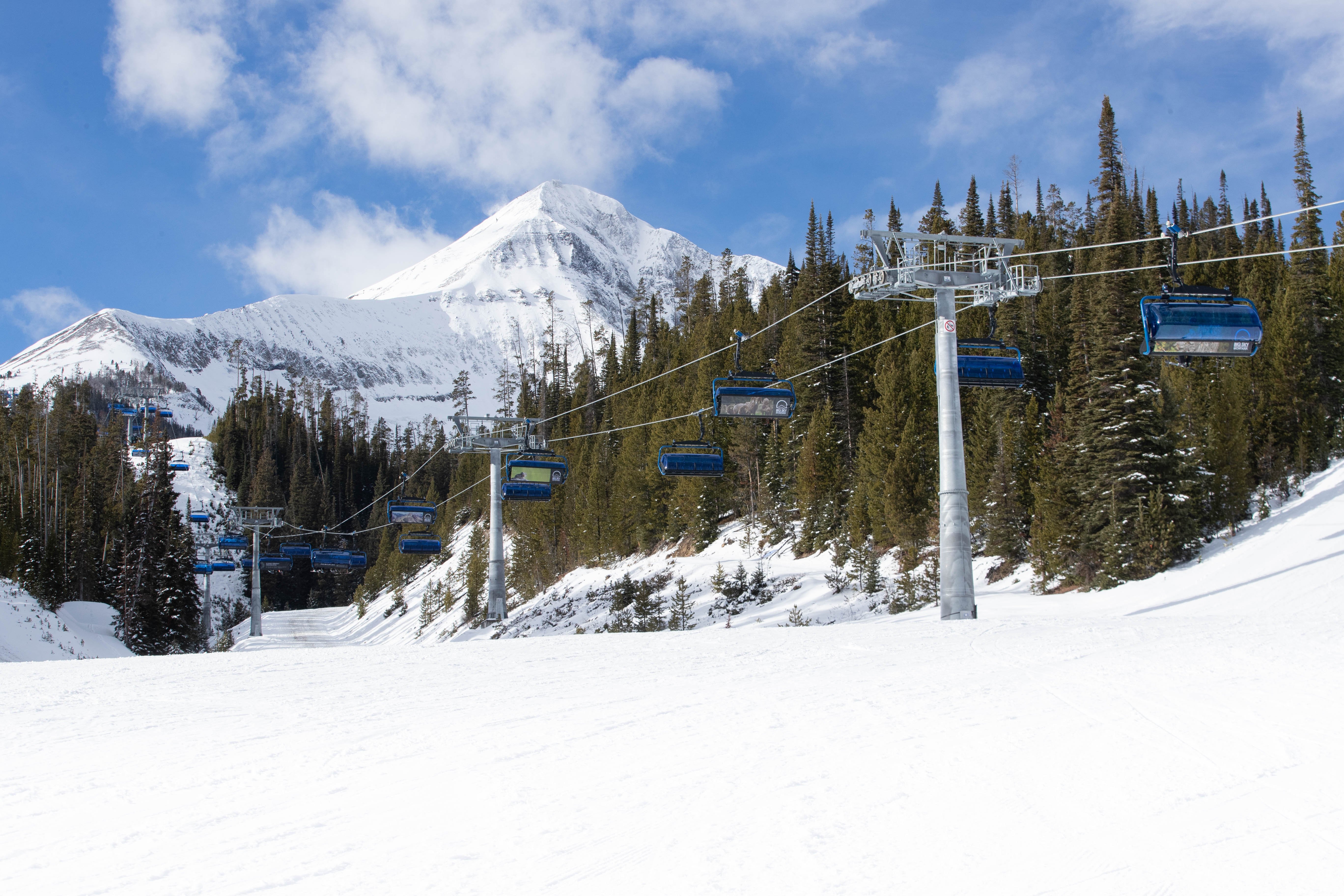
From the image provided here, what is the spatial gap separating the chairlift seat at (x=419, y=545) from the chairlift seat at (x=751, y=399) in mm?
26055

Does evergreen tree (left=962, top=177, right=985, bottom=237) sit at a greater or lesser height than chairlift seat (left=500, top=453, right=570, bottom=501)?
greater

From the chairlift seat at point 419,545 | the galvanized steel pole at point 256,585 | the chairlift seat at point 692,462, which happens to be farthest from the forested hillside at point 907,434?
the chairlift seat at point 419,545

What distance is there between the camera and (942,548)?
19.2 meters

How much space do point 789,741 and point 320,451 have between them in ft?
516

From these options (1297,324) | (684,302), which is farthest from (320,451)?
(1297,324)

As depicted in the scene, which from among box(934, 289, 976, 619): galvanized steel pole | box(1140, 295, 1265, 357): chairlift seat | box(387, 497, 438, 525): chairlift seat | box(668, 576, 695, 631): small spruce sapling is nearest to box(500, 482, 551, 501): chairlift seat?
box(668, 576, 695, 631): small spruce sapling

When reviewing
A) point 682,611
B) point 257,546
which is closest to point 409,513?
point 682,611

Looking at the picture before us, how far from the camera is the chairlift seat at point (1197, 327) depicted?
16359mm

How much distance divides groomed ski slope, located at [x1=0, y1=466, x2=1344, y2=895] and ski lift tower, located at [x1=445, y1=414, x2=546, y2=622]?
23.9 m

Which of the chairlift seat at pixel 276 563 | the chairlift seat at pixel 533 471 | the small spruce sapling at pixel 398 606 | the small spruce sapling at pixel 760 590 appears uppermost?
the chairlift seat at pixel 533 471

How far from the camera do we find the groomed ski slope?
13.6 feet

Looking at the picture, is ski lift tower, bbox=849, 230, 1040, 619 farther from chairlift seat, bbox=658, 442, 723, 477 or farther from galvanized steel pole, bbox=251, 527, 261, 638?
galvanized steel pole, bbox=251, 527, 261, 638

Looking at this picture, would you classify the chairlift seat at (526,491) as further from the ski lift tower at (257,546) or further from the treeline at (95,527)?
the treeline at (95,527)

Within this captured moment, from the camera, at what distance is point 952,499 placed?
19.1m
